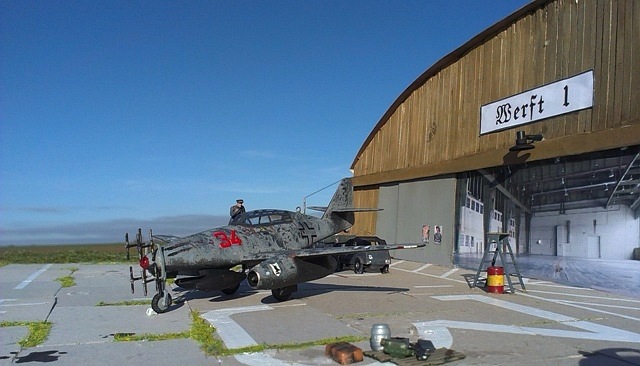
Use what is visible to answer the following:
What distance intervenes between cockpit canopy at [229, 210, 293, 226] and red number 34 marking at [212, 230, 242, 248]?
0.78 m

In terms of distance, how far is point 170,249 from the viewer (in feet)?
33.2

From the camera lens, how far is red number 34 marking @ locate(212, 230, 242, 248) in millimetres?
10953

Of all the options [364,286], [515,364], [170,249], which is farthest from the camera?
[364,286]

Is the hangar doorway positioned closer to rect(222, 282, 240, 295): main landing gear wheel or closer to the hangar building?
the hangar building

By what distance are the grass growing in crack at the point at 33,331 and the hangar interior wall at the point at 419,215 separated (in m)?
14.4

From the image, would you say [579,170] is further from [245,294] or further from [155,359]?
[155,359]

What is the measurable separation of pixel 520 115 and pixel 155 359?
13.3 metres

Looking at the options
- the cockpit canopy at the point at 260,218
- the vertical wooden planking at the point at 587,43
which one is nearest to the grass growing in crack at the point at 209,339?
the cockpit canopy at the point at 260,218

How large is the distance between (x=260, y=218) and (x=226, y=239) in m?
1.45

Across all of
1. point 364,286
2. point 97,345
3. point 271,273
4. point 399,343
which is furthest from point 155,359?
point 364,286

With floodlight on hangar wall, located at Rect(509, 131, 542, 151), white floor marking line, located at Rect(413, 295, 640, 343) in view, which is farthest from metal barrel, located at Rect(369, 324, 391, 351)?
floodlight on hangar wall, located at Rect(509, 131, 542, 151)

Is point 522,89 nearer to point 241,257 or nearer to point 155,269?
point 241,257

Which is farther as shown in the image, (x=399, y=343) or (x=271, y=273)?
(x=271, y=273)

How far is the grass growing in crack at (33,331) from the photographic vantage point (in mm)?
7340
